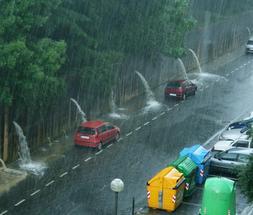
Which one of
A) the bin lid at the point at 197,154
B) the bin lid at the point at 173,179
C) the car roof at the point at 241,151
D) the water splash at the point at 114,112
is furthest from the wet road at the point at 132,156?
the car roof at the point at 241,151

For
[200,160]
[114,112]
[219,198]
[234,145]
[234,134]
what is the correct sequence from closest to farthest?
[219,198] < [200,160] < [234,145] < [234,134] < [114,112]

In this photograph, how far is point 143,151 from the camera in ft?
105

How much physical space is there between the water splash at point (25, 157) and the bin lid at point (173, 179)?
6.92m

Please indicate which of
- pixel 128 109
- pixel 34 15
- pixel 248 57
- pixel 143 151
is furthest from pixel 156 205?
pixel 248 57

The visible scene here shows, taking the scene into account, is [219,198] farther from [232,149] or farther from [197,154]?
[232,149]

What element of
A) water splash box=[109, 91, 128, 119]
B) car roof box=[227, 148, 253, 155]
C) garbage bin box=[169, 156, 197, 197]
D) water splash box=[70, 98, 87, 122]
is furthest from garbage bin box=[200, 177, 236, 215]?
water splash box=[109, 91, 128, 119]

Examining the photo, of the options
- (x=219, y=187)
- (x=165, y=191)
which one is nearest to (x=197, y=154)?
(x=165, y=191)

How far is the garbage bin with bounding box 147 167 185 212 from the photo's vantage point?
80.1ft

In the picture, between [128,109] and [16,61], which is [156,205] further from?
[128,109]

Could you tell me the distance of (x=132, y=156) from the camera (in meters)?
31.2

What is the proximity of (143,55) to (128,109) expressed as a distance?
4.61m

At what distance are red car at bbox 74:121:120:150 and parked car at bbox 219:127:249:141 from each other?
5968mm

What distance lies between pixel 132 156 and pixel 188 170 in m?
5.55

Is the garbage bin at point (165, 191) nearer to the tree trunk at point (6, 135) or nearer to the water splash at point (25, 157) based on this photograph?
the water splash at point (25, 157)
